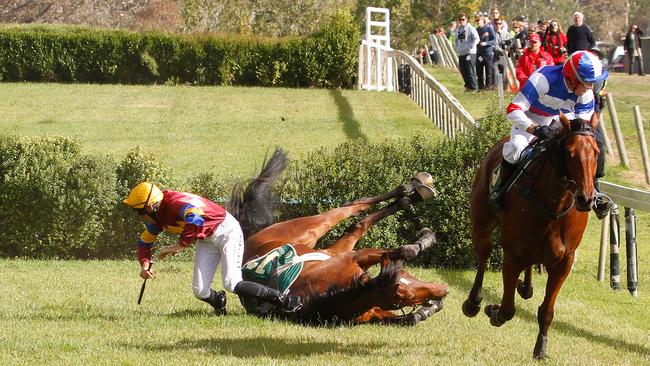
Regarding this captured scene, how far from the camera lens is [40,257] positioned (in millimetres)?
13000

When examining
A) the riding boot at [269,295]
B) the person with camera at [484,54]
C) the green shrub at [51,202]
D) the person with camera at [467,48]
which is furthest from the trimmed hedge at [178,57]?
the riding boot at [269,295]

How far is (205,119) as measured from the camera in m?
24.4

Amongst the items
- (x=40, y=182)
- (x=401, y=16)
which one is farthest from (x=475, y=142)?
(x=401, y=16)

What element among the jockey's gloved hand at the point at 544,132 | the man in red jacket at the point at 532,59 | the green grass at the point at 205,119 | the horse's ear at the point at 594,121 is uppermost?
the horse's ear at the point at 594,121

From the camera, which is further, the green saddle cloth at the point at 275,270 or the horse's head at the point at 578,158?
the green saddle cloth at the point at 275,270

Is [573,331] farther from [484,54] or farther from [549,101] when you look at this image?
[484,54]

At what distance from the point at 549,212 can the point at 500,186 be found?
31.2 inches

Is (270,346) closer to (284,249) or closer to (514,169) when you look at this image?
(284,249)

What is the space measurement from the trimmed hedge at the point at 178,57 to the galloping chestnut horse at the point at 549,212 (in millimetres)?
21657

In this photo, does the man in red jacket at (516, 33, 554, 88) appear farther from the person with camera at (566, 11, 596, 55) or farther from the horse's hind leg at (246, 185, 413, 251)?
the horse's hind leg at (246, 185, 413, 251)

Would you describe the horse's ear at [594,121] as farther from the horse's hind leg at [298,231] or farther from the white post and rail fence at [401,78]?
the white post and rail fence at [401,78]

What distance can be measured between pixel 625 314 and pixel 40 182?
7.45 m

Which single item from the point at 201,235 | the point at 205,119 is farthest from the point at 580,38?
the point at 201,235

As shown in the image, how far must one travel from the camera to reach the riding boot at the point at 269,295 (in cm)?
776
